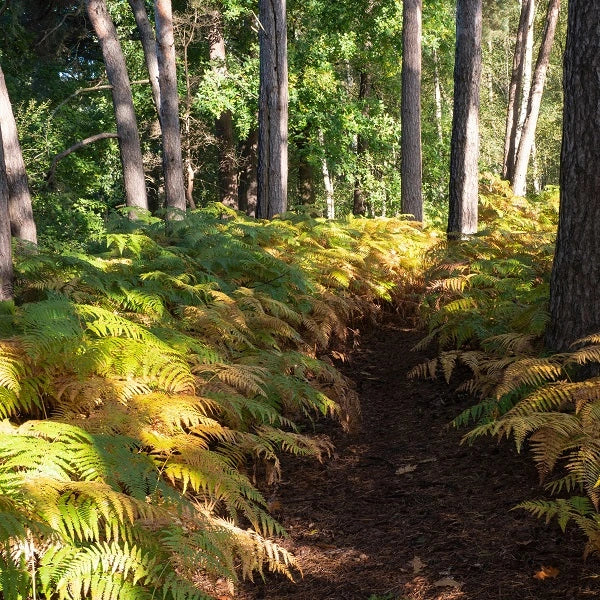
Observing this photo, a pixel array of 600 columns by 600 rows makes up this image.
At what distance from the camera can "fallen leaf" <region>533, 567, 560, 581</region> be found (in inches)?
110

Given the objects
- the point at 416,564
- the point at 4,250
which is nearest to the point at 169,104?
the point at 4,250

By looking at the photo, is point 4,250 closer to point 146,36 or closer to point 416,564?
point 416,564

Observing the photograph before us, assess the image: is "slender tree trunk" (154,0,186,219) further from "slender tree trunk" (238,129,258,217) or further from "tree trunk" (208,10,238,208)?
"slender tree trunk" (238,129,258,217)

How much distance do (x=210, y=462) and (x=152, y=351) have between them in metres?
0.89

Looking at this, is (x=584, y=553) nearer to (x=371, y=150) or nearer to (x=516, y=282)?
(x=516, y=282)

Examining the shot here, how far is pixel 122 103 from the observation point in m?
13.6

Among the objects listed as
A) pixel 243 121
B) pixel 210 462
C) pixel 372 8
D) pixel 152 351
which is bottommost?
pixel 210 462

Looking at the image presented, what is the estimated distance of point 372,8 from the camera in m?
17.5

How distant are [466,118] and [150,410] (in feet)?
24.0

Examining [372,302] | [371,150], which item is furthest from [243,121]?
[372,302]

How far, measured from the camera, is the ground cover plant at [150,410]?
90.4 inches

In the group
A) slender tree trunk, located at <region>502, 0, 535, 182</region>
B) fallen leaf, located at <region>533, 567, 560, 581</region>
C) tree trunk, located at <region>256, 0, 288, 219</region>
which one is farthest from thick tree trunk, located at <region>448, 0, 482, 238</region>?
slender tree trunk, located at <region>502, 0, 535, 182</region>

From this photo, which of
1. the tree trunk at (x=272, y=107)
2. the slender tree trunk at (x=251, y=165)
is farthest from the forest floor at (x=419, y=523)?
the slender tree trunk at (x=251, y=165)

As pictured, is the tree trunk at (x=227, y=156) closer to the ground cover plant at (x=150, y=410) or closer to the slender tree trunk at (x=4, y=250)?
the ground cover plant at (x=150, y=410)
